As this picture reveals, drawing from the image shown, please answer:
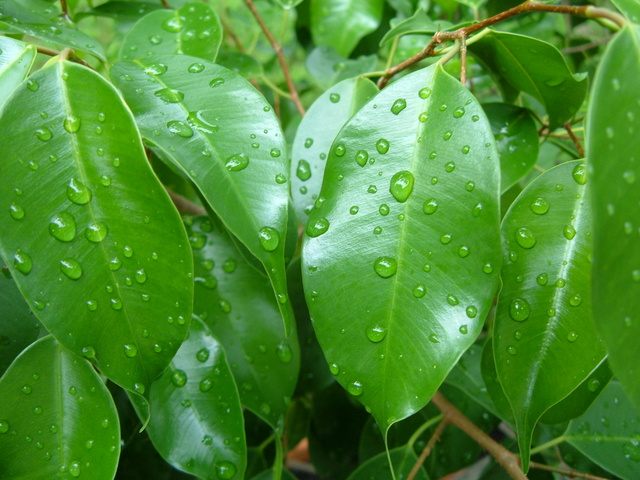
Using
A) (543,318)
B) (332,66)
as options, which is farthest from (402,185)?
(332,66)

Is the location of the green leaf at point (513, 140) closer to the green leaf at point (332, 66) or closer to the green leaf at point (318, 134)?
the green leaf at point (318, 134)

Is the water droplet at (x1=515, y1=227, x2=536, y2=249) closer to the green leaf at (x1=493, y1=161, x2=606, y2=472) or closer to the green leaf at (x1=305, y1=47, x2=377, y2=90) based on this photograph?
the green leaf at (x1=493, y1=161, x2=606, y2=472)

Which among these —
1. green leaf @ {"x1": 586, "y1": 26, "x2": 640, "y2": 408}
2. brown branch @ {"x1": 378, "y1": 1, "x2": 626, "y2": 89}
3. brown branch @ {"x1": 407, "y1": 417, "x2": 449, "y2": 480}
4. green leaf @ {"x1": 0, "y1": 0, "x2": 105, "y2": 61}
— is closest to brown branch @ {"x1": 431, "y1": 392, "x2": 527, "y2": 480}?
brown branch @ {"x1": 407, "y1": 417, "x2": 449, "y2": 480}

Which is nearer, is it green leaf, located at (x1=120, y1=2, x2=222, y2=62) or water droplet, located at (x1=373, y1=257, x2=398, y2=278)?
water droplet, located at (x1=373, y1=257, x2=398, y2=278)

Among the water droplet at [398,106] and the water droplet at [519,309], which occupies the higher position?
the water droplet at [398,106]

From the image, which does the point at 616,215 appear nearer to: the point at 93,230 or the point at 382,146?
the point at 382,146

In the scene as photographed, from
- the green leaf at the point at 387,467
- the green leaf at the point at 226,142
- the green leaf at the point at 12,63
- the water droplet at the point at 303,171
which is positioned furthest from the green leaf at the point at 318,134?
the green leaf at the point at 387,467
